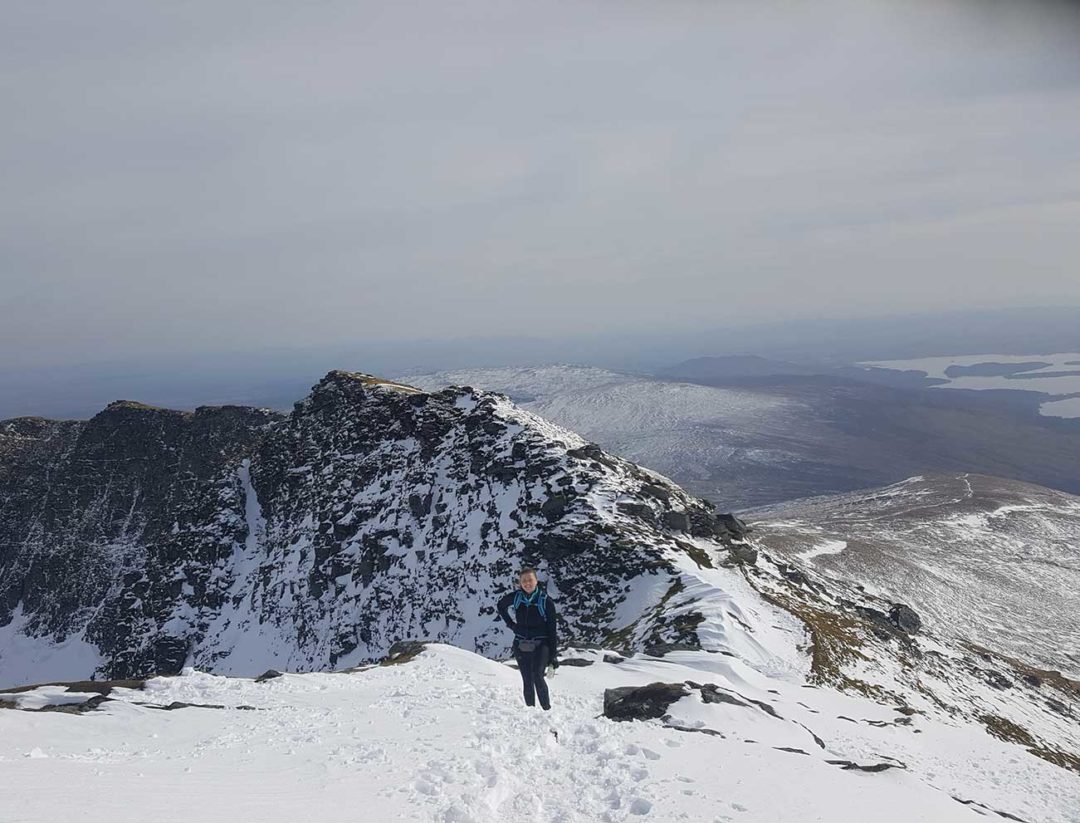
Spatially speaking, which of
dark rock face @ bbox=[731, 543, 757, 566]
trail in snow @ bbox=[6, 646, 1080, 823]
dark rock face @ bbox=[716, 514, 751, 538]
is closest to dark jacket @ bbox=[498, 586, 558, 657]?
trail in snow @ bbox=[6, 646, 1080, 823]

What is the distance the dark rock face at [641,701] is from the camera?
1677 centimetres

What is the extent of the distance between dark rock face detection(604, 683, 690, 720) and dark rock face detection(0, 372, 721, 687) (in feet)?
41.5

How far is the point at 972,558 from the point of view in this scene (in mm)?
96562

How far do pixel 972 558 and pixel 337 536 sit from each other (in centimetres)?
9266

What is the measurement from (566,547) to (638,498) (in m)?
6.76

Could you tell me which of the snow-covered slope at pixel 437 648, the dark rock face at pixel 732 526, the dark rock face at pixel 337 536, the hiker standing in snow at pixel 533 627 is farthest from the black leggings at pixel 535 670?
the dark rock face at pixel 732 526

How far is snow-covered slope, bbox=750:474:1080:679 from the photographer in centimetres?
7325

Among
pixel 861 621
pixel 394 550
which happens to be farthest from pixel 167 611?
pixel 861 621

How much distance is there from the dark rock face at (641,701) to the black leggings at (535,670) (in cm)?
181

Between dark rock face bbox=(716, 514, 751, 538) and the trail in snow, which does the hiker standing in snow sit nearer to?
the trail in snow

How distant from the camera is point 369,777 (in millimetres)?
11016

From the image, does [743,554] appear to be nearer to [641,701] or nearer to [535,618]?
[641,701]

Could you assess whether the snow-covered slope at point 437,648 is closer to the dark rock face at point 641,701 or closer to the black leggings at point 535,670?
the dark rock face at point 641,701

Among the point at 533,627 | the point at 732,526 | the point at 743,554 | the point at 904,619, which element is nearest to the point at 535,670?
the point at 533,627
